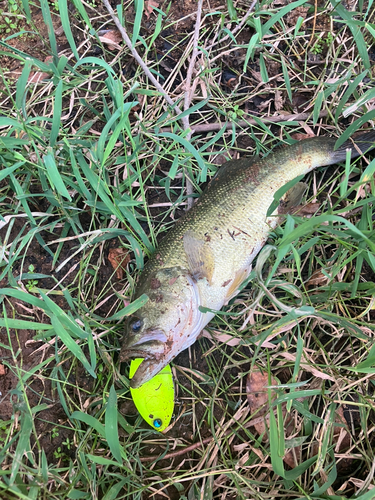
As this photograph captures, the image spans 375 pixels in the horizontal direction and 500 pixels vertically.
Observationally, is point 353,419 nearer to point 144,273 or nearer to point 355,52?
point 144,273

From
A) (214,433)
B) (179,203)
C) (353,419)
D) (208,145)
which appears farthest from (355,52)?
(214,433)

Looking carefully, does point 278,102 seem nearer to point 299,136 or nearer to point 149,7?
point 299,136

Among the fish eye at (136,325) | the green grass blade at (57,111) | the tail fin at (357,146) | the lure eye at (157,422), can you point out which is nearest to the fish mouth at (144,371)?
the fish eye at (136,325)

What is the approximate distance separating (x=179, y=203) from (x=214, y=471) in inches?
82.5

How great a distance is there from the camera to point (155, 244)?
291cm

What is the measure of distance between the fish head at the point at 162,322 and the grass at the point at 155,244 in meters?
0.21

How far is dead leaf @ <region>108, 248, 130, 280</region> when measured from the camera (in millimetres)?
2941

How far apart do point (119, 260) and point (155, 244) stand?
0.35 metres

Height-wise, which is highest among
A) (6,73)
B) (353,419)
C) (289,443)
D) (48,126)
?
(6,73)

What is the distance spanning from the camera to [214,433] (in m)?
2.54

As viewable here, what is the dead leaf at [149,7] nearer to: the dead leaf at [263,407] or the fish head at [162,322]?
the fish head at [162,322]

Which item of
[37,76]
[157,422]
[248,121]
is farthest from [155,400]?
[37,76]

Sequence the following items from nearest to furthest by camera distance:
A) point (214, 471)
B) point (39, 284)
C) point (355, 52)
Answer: point (214, 471) → point (39, 284) → point (355, 52)

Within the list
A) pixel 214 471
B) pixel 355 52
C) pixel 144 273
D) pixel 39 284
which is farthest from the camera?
pixel 355 52
